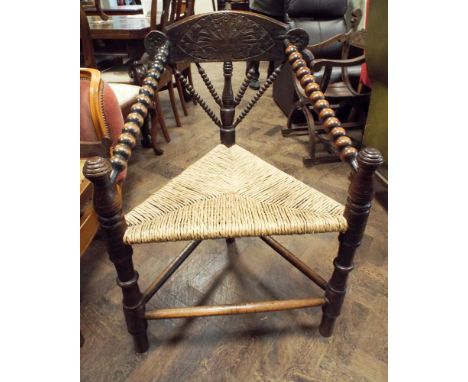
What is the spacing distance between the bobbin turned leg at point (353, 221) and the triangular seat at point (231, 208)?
0.10 ft

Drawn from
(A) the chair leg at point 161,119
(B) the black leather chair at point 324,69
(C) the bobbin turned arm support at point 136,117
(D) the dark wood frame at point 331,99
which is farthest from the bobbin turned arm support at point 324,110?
(A) the chair leg at point 161,119

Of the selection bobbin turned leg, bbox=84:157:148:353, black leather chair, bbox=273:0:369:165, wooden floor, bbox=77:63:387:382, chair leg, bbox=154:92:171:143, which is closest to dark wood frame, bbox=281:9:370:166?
black leather chair, bbox=273:0:369:165

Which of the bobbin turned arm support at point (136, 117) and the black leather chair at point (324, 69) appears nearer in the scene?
the bobbin turned arm support at point (136, 117)

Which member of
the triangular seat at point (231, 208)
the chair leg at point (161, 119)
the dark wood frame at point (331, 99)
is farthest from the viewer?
the chair leg at point (161, 119)

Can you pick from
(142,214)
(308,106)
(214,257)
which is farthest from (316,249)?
(308,106)

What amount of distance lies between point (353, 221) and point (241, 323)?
1.59 feet

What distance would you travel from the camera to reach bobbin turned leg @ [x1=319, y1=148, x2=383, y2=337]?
50 cm

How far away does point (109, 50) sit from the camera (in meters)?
1.88

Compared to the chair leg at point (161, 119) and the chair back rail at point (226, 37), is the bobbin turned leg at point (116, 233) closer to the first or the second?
the chair back rail at point (226, 37)

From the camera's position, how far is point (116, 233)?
1.82ft

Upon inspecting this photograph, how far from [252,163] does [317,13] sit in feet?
5.79

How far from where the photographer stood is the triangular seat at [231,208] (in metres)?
0.58

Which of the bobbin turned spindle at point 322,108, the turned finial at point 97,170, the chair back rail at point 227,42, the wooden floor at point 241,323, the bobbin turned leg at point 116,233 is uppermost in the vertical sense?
the chair back rail at point 227,42

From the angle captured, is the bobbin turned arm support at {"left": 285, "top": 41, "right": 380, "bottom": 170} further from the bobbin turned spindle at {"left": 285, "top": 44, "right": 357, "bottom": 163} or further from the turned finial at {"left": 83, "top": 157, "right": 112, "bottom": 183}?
the turned finial at {"left": 83, "top": 157, "right": 112, "bottom": 183}
